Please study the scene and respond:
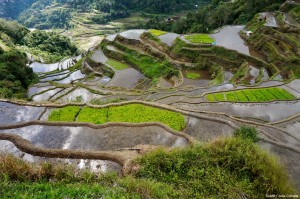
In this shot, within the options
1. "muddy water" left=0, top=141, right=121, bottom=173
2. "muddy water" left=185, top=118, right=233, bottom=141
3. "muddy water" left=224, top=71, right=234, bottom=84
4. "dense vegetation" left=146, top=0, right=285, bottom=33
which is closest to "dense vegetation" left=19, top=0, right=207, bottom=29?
"dense vegetation" left=146, top=0, right=285, bottom=33

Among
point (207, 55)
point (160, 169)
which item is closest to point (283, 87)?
point (207, 55)

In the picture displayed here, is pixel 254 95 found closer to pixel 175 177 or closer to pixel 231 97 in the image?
pixel 231 97

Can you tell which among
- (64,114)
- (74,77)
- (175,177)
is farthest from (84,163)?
(74,77)

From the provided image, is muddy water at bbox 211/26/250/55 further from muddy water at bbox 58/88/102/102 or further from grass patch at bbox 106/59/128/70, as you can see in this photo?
muddy water at bbox 58/88/102/102

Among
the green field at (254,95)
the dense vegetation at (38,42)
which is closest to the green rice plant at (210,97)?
the green field at (254,95)

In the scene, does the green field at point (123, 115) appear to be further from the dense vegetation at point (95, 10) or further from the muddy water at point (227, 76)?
the dense vegetation at point (95, 10)

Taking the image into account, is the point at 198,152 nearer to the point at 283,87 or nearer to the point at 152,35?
the point at 283,87
